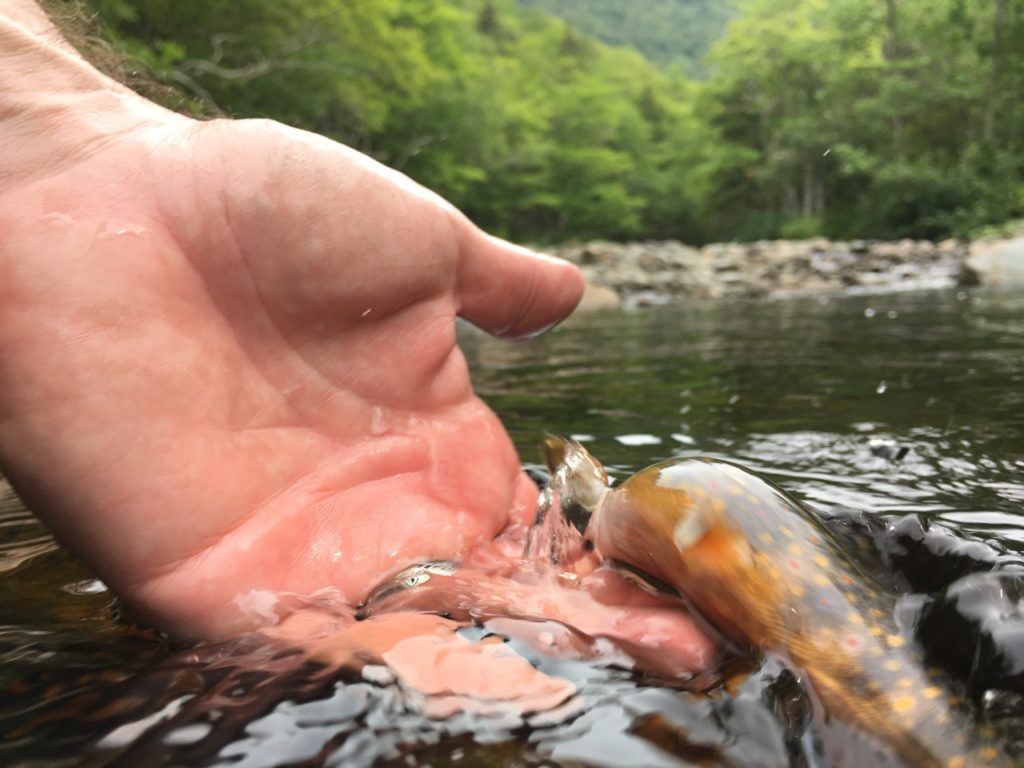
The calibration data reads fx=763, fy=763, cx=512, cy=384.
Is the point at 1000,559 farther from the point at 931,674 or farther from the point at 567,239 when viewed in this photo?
the point at 567,239

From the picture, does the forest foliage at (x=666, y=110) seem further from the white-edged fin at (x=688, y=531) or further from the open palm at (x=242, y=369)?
the white-edged fin at (x=688, y=531)

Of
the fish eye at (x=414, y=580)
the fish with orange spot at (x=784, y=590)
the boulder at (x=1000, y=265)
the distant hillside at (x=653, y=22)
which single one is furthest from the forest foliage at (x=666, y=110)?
the distant hillside at (x=653, y=22)

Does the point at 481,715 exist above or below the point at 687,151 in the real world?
below

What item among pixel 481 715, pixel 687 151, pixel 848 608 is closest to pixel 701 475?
pixel 848 608

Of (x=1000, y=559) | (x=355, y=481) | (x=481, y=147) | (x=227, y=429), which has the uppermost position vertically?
Answer: (x=481, y=147)

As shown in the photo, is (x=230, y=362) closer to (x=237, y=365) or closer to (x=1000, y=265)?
(x=237, y=365)

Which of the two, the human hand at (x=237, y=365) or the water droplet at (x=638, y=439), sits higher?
the human hand at (x=237, y=365)

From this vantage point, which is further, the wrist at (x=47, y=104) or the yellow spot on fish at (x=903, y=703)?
the wrist at (x=47, y=104)
